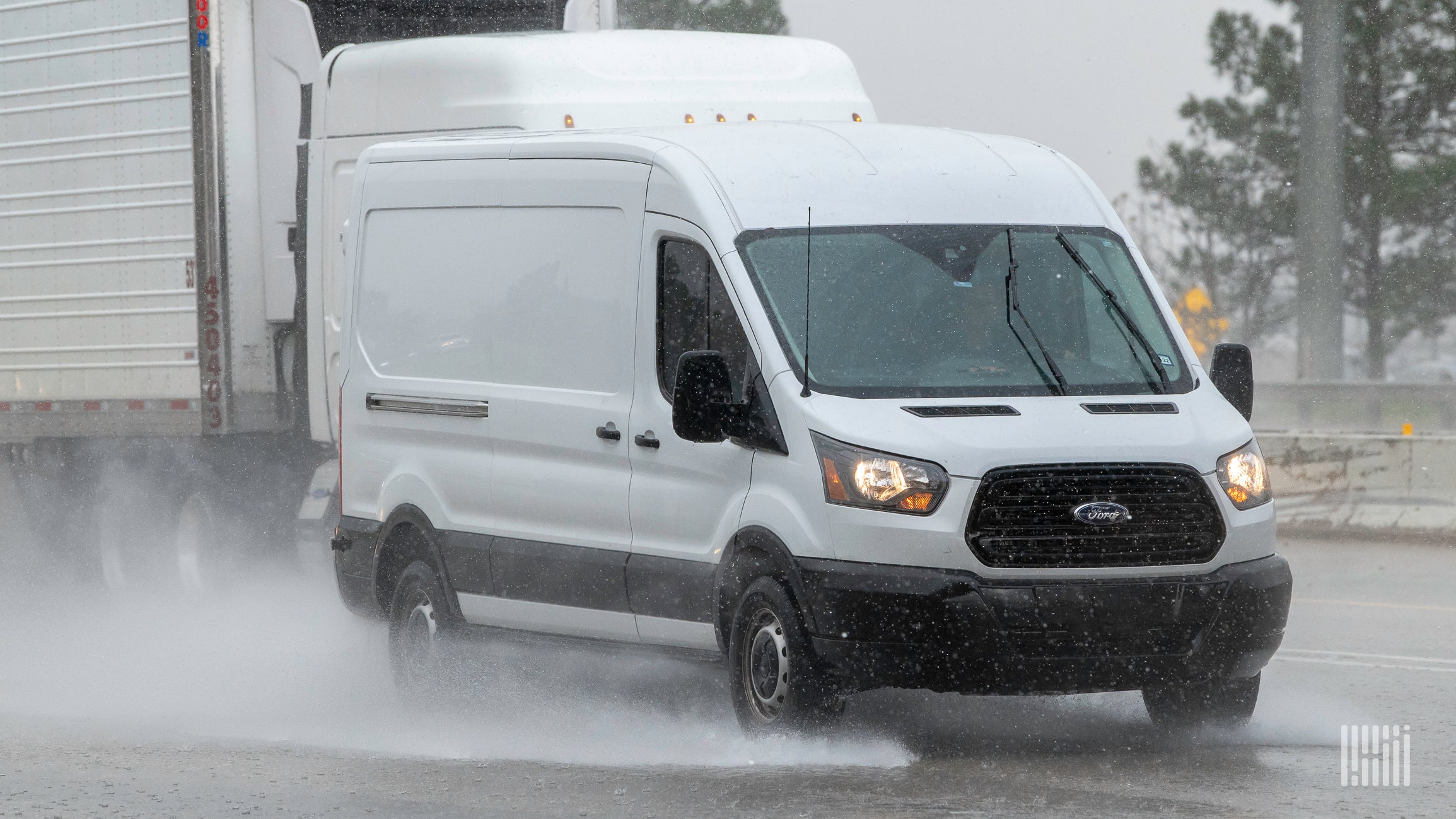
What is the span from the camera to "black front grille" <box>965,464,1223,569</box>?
6996 mm

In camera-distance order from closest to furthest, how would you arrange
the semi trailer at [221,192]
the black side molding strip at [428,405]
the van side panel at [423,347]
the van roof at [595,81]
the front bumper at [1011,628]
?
the front bumper at [1011,628]
the black side molding strip at [428,405]
the van side panel at [423,347]
the van roof at [595,81]
the semi trailer at [221,192]

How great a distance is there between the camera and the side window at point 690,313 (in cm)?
781

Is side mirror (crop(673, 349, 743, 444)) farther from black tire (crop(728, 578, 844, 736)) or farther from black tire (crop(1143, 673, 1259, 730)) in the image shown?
black tire (crop(1143, 673, 1259, 730))

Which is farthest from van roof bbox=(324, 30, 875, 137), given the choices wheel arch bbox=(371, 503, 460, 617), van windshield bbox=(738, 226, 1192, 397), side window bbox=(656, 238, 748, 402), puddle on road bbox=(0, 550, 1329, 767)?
van windshield bbox=(738, 226, 1192, 397)

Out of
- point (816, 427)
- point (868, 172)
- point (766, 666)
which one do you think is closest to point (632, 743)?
point (766, 666)

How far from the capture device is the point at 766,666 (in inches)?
293

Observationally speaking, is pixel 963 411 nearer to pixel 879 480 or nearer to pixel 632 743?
pixel 879 480

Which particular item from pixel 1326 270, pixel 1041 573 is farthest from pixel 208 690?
pixel 1326 270

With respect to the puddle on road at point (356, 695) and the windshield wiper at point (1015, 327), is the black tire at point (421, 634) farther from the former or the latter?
the windshield wiper at point (1015, 327)

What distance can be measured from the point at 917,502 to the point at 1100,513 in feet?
2.02

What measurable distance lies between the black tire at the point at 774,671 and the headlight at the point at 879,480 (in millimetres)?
471

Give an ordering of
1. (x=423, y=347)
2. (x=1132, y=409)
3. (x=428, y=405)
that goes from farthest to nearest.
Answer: (x=423, y=347)
(x=428, y=405)
(x=1132, y=409)

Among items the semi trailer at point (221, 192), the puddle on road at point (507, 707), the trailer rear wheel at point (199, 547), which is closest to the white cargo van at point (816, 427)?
the puddle on road at point (507, 707)

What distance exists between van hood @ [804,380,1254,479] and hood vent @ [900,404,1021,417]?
0.06 feet
